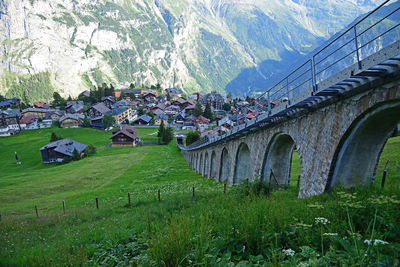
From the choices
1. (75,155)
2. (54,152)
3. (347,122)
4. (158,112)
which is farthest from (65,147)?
(347,122)

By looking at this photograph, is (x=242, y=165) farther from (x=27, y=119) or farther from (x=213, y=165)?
(x=27, y=119)

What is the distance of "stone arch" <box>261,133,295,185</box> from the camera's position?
15.5m

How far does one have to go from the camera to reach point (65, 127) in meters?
104

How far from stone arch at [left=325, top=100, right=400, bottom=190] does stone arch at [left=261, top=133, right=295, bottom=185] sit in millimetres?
6005

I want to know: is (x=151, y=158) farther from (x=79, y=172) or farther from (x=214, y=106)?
(x=214, y=106)

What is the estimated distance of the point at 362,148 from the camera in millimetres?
8891

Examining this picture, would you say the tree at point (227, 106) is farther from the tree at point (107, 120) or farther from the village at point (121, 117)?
the tree at point (107, 120)

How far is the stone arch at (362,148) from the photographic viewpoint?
25.6 feet

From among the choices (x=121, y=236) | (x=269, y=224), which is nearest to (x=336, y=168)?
(x=269, y=224)

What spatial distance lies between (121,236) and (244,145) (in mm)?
15968

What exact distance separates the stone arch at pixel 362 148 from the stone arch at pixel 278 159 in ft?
19.7

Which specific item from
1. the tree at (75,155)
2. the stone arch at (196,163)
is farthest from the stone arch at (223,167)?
the tree at (75,155)

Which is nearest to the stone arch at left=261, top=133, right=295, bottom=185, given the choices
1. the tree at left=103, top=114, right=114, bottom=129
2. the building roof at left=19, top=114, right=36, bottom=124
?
the tree at left=103, top=114, right=114, bottom=129

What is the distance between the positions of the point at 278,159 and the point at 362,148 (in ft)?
24.4
